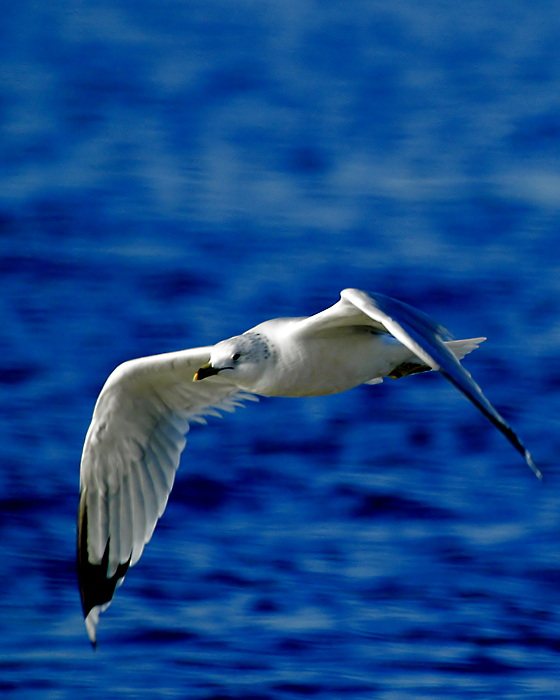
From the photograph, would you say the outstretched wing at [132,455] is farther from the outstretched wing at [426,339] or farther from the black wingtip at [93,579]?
the outstretched wing at [426,339]

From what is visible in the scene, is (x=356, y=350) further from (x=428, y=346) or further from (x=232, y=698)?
(x=232, y=698)

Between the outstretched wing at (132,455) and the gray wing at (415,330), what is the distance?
0.85 metres

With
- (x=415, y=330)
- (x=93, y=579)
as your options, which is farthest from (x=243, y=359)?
(x=93, y=579)

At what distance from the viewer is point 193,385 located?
4.95 meters

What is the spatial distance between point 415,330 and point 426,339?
4cm

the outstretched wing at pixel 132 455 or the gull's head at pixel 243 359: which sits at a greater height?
the gull's head at pixel 243 359

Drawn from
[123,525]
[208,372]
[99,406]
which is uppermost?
[208,372]

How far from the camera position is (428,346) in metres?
3.74

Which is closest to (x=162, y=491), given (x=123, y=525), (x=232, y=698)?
(x=123, y=525)

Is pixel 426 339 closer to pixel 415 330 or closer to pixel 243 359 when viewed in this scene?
pixel 415 330

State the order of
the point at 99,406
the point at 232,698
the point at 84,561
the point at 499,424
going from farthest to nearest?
the point at 232,698, the point at 84,561, the point at 99,406, the point at 499,424

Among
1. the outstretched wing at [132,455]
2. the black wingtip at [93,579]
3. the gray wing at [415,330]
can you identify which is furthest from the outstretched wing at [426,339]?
the black wingtip at [93,579]

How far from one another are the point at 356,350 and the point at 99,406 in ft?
3.40

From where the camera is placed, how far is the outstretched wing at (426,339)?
11.5ft
